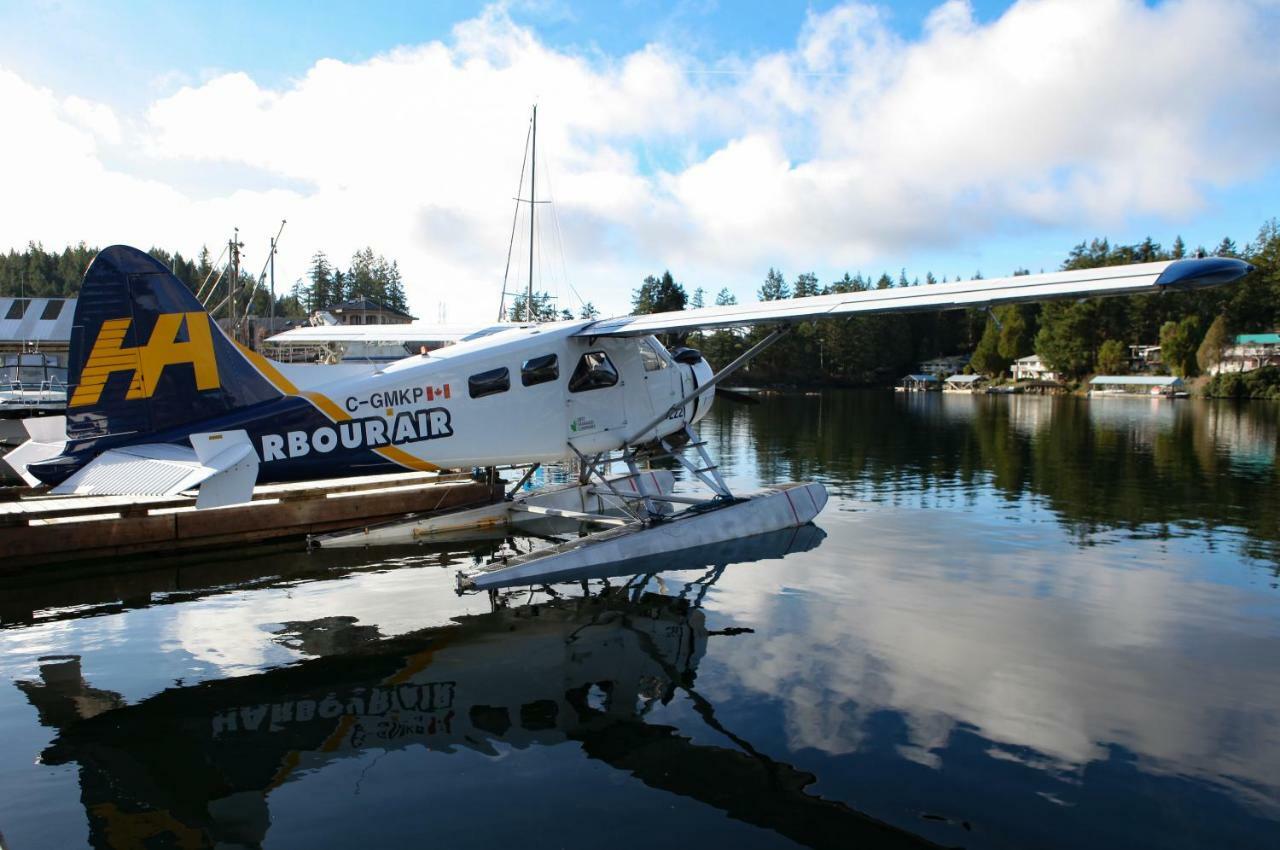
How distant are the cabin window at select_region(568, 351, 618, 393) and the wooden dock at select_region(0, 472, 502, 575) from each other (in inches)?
113

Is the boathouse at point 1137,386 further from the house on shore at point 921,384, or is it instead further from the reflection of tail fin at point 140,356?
the reflection of tail fin at point 140,356

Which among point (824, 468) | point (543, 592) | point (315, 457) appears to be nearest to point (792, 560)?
point (543, 592)

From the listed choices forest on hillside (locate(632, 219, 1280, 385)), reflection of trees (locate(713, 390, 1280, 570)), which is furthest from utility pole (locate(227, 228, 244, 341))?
forest on hillside (locate(632, 219, 1280, 385))

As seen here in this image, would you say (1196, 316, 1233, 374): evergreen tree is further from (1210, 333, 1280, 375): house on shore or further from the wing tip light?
the wing tip light

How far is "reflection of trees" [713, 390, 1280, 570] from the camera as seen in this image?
13.3 metres

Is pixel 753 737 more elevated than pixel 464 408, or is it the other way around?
pixel 464 408

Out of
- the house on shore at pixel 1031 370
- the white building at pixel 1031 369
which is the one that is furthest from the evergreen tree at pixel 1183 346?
the white building at pixel 1031 369

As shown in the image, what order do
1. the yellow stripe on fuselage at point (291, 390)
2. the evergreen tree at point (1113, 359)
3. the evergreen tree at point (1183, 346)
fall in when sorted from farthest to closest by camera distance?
the evergreen tree at point (1113, 359), the evergreen tree at point (1183, 346), the yellow stripe on fuselage at point (291, 390)

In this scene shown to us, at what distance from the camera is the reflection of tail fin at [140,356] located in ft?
23.4

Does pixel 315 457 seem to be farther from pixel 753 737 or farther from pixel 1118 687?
pixel 1118 687

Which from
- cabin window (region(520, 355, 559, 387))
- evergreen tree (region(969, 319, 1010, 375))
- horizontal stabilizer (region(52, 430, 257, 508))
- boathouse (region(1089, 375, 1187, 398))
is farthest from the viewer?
evergreen tree (region(969, 319, 1010, 375))

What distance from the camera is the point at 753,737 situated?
4.97m

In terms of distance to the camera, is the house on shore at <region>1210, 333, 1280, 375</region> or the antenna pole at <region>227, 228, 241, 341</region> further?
the house on shore at <region>1210, 333, 1280, 375</region>

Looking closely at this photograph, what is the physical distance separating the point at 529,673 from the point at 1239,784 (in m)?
4.49
